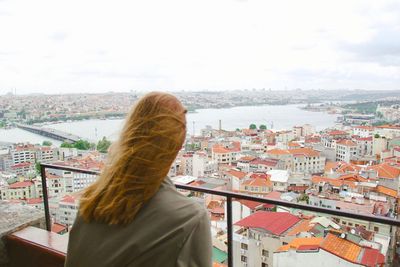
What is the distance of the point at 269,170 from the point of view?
785 centimetres

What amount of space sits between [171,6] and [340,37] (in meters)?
12.8

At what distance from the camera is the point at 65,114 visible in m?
5.72

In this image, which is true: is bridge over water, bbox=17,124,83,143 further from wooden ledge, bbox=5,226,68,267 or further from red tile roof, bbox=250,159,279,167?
red tile roof, bbox=250,159,279,167

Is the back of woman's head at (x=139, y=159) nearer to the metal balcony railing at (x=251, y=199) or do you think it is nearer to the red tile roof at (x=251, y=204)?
the metal balcony railing at (x=251, y=199)

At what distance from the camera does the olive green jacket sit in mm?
867

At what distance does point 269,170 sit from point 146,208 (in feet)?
23.6

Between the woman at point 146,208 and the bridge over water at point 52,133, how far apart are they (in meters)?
4.40

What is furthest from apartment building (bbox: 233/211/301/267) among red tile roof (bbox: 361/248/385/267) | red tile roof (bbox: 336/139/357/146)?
red tile roof (bbox: 336/139/357/146)

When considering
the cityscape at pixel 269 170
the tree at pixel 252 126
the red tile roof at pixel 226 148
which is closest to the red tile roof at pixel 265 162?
the cityscape at pixel 269 170

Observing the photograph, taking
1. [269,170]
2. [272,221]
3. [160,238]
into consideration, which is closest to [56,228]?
[272,221]

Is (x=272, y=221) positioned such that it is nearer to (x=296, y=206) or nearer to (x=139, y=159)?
(x=296, y=206)

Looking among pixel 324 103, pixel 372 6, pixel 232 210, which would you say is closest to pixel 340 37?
pixel 324 103

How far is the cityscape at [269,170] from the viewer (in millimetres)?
1881

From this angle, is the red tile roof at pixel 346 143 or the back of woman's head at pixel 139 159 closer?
the back of woman's head at pixel 139 159
